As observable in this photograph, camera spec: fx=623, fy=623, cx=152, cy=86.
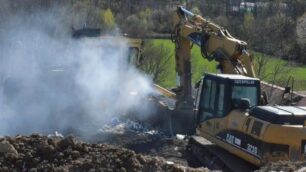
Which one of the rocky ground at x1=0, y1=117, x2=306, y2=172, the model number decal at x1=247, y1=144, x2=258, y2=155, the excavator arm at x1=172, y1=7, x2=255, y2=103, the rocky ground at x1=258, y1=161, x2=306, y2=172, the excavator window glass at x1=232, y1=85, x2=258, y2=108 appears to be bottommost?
the model number decal at x1=247, y1=144, x2=258, y2=155

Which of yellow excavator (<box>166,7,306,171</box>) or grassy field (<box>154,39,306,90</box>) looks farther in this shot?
grassy field (<box>154,39,306,90</box>)

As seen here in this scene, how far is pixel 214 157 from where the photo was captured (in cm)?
1223

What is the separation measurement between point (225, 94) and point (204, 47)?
11.2 ft

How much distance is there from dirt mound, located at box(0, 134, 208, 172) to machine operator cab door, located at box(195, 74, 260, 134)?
3.65m

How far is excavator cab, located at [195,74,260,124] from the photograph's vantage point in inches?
464

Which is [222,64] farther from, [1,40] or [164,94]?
[1,40]

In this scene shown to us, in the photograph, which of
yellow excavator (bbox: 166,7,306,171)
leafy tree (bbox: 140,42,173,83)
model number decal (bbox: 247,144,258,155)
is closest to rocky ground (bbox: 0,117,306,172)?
yellow excavator (bbox: 166,7,306,171)

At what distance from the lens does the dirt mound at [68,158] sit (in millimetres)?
7922

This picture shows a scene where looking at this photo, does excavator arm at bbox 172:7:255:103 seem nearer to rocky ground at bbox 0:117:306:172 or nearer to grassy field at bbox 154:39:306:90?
rocky ground at bbox 0:117:306:172

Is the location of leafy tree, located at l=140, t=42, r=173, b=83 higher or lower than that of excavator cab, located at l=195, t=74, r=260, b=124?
lower

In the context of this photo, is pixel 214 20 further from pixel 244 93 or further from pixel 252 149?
pixel 252 149

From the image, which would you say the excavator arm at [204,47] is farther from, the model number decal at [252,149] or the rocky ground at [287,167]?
the rocky ground at [287,167]

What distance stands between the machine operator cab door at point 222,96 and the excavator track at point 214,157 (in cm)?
43

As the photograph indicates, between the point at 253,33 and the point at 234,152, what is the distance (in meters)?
18.8
